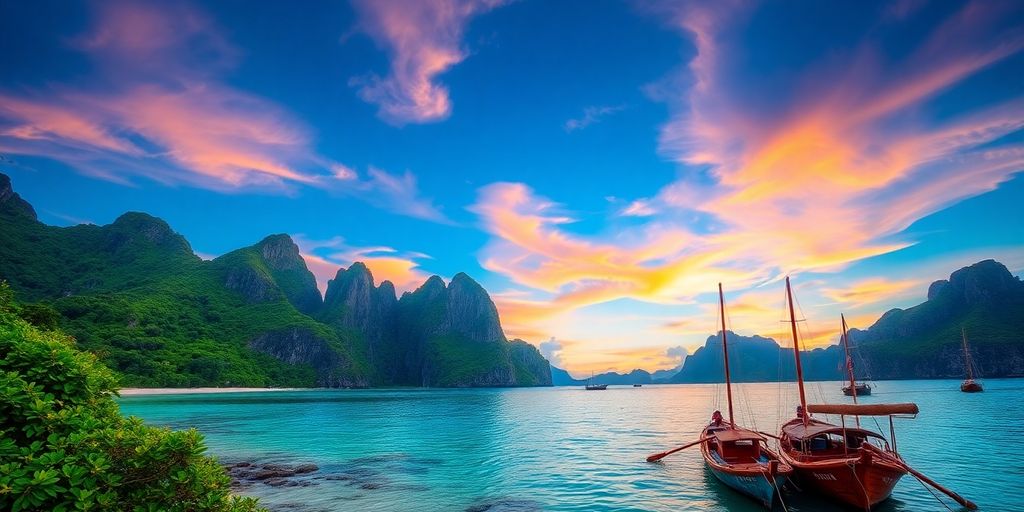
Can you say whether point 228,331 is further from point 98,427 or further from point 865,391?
point 865,391

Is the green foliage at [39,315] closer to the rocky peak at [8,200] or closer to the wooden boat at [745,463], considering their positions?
the wooden boat at [745,463]

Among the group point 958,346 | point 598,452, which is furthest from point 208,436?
point 958,346

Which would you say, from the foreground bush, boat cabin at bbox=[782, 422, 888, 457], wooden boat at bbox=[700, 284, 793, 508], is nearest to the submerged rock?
wooden boat at bbox=[700, 284, 793, 508]

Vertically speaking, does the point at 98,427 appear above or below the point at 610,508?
above

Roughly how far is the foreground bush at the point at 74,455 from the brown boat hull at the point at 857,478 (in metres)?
22.7

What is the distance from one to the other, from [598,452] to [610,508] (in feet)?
55.7

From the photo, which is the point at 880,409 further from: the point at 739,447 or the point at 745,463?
the point at 739,447

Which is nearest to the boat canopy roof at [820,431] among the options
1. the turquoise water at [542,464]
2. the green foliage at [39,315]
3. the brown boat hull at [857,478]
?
the brown boat hull at [857,478]

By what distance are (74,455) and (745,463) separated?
2697 centimetres

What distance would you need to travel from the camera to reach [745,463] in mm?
23312

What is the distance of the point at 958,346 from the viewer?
194 m

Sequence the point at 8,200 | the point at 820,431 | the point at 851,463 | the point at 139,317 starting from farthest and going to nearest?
the point at 8,200
the point at 139,317
the point at 820,431
the point at 851,463

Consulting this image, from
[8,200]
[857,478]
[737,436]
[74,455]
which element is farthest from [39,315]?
[8,200]

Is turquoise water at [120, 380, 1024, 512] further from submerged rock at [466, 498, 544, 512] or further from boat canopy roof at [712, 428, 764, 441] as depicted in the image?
boat canopy roof at [712, 428, 764, 441]
